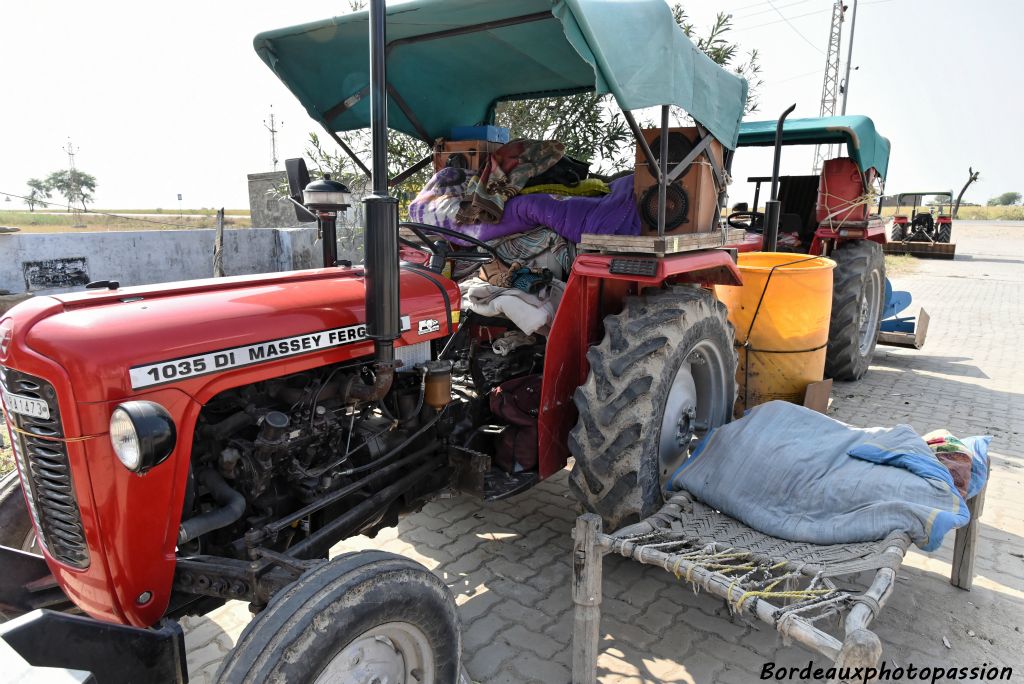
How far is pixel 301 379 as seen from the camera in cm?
219

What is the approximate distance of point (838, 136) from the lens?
591cm

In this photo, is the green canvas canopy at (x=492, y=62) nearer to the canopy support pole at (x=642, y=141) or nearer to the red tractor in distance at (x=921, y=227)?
the canopy support pole at (x=642, y=141)

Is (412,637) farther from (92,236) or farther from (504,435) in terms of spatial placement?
(92,236)

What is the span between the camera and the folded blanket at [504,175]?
11.1 feet

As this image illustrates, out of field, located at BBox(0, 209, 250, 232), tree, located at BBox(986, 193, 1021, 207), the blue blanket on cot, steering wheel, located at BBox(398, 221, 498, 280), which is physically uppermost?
tree, located at BBox(986, 193, 1021, 207)

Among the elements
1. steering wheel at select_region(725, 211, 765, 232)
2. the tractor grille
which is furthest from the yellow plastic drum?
the tractor grille

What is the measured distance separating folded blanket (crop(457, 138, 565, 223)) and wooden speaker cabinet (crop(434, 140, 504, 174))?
10.3 inches

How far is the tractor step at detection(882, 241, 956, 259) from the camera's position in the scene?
1780 centimetres

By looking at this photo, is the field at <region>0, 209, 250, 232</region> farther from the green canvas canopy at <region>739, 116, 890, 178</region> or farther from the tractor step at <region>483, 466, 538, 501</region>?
the tractor step at <region>483, 466, 538, 501</region>

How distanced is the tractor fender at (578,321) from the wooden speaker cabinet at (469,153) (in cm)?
118

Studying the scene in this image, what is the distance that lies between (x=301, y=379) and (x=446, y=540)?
1.43 metres

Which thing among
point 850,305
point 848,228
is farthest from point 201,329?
point 848,228

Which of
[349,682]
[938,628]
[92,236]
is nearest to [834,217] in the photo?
[938,628]

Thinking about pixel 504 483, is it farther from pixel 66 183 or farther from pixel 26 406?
pixel 66 183
